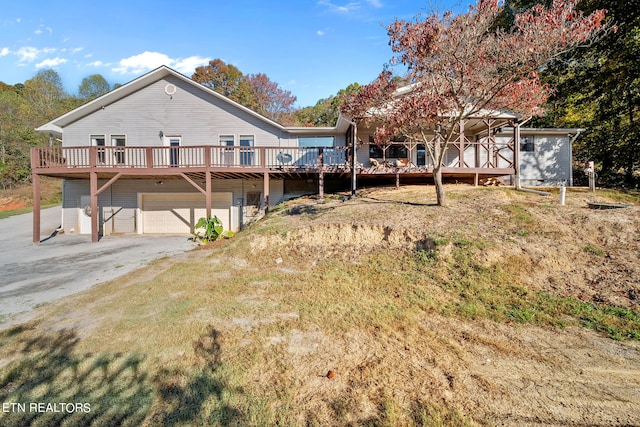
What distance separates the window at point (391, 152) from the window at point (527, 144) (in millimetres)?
6465

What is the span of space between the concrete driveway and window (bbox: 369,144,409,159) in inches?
379

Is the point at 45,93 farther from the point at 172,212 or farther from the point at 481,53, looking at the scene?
the point at 481,53

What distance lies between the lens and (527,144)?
15414 mm

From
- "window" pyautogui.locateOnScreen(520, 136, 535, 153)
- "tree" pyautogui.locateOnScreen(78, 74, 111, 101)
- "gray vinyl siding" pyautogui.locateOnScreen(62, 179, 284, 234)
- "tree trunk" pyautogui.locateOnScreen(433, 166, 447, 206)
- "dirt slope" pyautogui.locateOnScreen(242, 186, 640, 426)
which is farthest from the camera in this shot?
"tree" pyautogui.locateOnScreen(78, 74, 111, 101)

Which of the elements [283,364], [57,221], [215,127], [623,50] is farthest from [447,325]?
[57,221]

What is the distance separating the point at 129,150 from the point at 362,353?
14.1m

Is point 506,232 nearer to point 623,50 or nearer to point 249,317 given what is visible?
point 249,317

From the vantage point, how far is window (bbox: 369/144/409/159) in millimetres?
14766

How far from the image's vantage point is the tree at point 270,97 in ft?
116

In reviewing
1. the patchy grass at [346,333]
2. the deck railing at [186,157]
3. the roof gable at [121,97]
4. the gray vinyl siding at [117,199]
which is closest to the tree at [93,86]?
the roof gable at [121,97]

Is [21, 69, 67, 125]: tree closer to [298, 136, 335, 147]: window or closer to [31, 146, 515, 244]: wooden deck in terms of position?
[31, 146, 515, 244]: wooden deck

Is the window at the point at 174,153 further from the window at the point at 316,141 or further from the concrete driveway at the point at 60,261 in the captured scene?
the window at the point at 316,141

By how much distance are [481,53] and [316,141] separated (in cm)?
939

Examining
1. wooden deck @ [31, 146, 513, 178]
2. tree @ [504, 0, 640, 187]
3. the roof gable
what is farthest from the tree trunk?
tree @ [504, 0, 640, 187]
